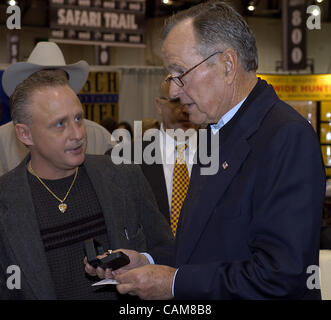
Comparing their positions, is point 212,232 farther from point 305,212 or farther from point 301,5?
point 301,5

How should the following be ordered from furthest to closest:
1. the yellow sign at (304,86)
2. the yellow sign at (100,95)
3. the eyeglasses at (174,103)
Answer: the yellow sign at (304,86) < the yellow sign at (100,95) < the eyeglasses at (174,103)

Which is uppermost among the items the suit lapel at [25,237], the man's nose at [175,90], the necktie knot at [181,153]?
the man's nose at [175,90]

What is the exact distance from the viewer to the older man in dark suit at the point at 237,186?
4.98 feet

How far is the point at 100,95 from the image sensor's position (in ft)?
35.0

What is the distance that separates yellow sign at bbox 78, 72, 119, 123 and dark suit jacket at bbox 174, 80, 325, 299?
8942 millimetres

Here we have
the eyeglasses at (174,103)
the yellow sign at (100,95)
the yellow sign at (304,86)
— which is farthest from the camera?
the yellow sign at (304,86)

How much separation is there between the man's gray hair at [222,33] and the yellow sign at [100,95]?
8.84 meters

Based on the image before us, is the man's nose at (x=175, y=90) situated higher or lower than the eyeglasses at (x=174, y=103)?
lower

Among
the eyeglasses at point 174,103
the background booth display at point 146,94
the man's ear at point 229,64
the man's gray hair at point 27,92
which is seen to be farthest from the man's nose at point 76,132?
the background booth display at point 146,94

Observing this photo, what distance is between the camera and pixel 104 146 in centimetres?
449

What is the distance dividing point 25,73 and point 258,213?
5.72ft

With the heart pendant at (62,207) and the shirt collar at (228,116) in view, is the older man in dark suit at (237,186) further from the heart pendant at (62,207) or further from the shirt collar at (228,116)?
the heart pendant at (62,207)

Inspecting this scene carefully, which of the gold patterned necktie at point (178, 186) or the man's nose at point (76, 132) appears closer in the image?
the man's nose at point (76, 132)

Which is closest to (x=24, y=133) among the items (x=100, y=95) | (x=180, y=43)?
(x=180, y=43)
